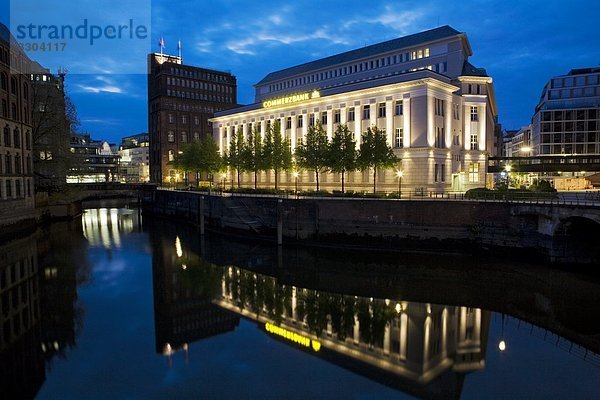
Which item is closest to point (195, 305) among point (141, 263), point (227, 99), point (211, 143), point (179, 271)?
point (179, 271)

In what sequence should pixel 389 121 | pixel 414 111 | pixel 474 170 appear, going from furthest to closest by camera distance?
pixel 474 170 → pixel 389 121 → pixel 414 111

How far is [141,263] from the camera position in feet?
160

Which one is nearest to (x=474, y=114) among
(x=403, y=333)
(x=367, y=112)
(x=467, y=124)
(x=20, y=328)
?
(x=467, y=124)

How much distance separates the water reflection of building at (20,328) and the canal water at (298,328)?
0.12 m

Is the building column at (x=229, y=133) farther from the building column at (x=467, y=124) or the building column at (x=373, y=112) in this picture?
the building column at (x=467, y=124)

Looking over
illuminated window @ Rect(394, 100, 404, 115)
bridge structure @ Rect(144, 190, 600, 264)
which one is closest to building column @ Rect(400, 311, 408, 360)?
bridge structure @ Rect(144, 190, 600, 264)

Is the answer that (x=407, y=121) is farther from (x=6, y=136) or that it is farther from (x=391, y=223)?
(x=6, y=136)

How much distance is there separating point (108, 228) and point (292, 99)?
43639 mm

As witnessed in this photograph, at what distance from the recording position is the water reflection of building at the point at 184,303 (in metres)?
27.6

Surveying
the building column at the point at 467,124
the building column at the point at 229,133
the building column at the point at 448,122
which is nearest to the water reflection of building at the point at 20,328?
the building column at the point at 448,122

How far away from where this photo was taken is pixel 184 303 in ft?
113

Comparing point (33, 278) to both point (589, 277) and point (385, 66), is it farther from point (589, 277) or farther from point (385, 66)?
point (385, 66)

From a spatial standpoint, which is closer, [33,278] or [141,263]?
[33,278]

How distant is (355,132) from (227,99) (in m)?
88.3
